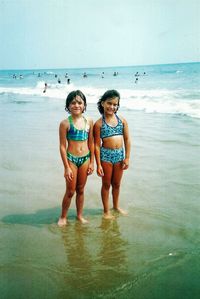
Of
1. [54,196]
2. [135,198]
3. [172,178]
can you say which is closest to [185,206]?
[135,198]

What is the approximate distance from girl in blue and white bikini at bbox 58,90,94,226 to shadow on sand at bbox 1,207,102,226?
225 millimetres

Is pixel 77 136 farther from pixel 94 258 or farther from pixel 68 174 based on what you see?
pixel 94 258

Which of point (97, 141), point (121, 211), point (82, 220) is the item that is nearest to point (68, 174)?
point (97, 141)

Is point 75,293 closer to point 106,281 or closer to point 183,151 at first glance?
point 106,281

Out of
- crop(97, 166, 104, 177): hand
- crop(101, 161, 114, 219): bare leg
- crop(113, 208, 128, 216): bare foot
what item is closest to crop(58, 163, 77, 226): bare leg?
crop(97, 166, 104, 177): hand

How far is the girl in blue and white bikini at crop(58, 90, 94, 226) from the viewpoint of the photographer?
3592mm

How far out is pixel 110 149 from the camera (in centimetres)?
392

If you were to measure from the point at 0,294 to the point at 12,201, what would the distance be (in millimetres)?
1937

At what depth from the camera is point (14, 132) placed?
883cm

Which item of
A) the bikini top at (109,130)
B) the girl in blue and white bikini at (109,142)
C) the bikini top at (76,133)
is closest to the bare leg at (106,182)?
the girl in blue and white bikini at (109,142)

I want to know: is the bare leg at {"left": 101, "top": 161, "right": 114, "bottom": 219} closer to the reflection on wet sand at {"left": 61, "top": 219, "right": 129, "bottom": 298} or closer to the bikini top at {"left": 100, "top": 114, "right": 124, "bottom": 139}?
the reflection on wet sand at {"left": 61, "top": 219, "right": 129, "bottom": 298}

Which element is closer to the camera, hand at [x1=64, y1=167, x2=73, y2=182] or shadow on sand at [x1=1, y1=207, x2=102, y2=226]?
hand at [x1=64, y1=167, x2=73, y2=182]

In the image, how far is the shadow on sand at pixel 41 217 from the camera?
3855 millimetres

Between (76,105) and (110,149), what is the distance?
707 millimetres
